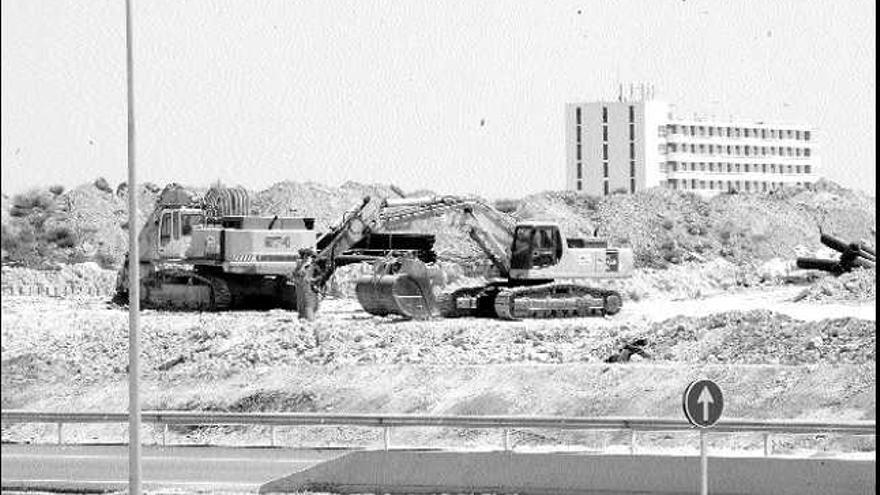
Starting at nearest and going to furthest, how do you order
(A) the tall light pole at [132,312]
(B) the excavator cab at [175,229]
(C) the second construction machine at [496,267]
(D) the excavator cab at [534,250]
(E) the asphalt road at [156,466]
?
(A) the tall light pole at [132,312]
(E) the asphalt road at [156,466]
(C) the second construction machine at [496,267]
(D) the excavator cab at [534,250]
(B) the excavator cab at [175,229]

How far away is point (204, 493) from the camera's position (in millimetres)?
24484

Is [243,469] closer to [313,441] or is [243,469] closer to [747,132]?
[313,441]

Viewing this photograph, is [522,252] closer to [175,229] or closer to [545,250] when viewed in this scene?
[545,250]

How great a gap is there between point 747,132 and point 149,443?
371 feet

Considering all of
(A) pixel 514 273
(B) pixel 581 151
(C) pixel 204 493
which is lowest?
(C) pixel 204 493

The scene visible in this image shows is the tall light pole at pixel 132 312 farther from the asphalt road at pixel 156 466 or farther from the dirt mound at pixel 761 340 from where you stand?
the dirt mound at pixel 761 340

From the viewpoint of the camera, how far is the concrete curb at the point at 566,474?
76.6 ft

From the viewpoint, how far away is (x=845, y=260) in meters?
56.3

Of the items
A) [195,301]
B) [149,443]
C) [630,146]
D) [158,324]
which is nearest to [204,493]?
[149,443]

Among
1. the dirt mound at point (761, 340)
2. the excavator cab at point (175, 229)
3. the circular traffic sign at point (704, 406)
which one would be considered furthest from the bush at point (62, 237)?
the circular traffic sign at point (704, 406)

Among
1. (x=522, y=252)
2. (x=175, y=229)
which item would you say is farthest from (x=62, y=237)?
(x=522, y=252)

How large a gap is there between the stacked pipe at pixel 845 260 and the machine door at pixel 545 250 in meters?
10.2

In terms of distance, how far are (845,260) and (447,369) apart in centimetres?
2184

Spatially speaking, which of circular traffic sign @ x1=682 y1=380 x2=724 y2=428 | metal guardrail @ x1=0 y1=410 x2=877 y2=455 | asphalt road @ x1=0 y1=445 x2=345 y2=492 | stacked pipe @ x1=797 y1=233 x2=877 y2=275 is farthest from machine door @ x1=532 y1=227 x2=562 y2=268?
circular traffic sign @ x1=682 y1=380 x2=724 y2=428
